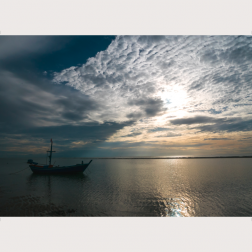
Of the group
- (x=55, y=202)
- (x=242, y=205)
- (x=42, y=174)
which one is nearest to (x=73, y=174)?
(x=42, y=174)

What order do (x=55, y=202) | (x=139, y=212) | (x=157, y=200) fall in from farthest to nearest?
(x=157, y=200) < (x=55, y=202) < (x=139, y=212)

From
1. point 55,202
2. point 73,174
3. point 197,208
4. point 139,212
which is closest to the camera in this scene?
point 139,212

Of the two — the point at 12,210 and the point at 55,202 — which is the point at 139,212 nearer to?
the point at 55,202

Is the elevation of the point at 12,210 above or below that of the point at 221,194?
above

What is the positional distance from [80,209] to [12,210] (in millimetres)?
7828

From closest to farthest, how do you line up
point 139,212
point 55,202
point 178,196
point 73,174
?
point 139,212
point 55,202
point 178,196
point 73,174

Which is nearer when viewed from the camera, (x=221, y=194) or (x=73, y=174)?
(x=221, y=194)

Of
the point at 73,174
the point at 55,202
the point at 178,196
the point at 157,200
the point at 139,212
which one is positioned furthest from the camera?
the point at 73,174

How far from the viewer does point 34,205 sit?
16484 millimetres

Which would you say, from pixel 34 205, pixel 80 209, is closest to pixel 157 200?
pixel 80 209

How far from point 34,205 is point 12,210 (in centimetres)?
215

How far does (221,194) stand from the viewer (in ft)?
71.2

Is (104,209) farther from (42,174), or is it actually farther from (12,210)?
(42,174)

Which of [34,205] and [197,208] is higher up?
[34,205]
